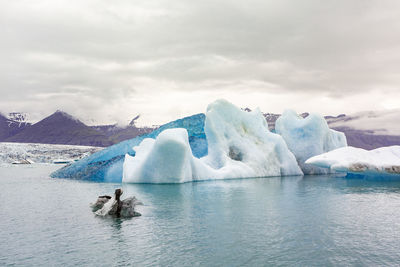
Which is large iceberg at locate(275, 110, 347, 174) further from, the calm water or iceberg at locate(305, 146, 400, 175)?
the calm water

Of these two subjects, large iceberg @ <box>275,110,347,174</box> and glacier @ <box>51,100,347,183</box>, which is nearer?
glacier @ <box>51,100,347,183</box>

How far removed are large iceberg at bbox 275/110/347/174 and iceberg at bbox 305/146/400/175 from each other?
7995 millimetres

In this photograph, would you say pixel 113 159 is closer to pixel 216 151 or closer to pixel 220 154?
pixel 216 151

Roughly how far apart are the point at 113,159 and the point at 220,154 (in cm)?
913

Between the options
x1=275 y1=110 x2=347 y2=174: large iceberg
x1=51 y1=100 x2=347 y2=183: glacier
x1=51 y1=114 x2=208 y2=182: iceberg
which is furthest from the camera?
x1=275 y1=110 x2=347 y2=174: large iceberg

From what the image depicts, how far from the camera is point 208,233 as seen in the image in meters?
12.0

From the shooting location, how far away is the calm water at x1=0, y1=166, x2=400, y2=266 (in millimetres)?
9484

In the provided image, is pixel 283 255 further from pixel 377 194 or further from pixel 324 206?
pixel 377 194

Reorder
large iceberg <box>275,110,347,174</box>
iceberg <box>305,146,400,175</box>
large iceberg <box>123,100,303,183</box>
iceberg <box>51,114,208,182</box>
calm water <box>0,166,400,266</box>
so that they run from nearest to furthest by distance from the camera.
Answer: calm water <box>0,166,400,266</box> → large iceberg <box>123,100,303,183</box> → iceberg <box>305,146,400,175</box> → iceberg <box>51,114,208,182</box> → large iceberg <box>275,110,347,174</box>

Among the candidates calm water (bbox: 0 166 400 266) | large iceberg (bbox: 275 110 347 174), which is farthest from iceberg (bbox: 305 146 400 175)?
calm water (bbox: 0 166 400 266)

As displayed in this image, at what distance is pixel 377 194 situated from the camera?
21969mm

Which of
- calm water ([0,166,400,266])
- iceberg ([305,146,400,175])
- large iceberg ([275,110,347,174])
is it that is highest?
large iceberg ([275,110,347,174])

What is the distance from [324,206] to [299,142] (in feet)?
83.0

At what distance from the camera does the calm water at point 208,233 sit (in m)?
9.48
